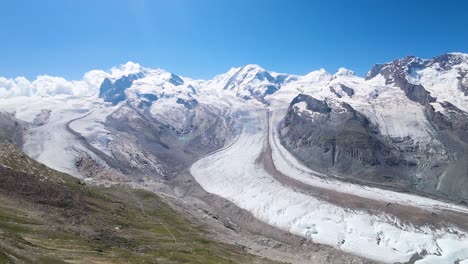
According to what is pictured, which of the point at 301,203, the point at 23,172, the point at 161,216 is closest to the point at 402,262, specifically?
the point at 301,203

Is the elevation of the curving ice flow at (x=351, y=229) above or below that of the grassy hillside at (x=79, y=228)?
below

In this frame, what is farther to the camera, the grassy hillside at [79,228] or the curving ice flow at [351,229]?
the curving ice flow at [351,229]

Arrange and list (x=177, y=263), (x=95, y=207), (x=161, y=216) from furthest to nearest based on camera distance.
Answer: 1. (x=161, y=216)
2. (x=95, y=207)
3. (x=177, y=263)

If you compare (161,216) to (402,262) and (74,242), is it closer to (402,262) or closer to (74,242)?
(74,242)

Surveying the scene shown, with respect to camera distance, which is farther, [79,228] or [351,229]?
[351,229]

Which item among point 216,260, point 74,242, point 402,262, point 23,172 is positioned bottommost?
point 402,262

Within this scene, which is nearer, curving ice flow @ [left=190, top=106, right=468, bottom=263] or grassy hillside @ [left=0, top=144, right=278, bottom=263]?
grassy hillside @ [left=0, top=144, right=278, bottom=263]

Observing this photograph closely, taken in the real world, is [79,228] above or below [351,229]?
above

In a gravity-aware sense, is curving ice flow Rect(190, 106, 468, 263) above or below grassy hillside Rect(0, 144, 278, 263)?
below
